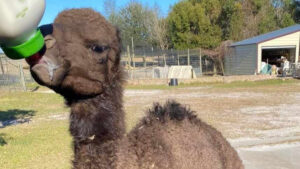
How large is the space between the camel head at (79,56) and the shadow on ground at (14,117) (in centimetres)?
833

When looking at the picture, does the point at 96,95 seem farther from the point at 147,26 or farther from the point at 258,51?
the point at 147,26

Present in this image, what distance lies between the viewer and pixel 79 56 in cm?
178

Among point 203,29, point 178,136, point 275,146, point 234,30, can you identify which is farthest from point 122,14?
point 178,136

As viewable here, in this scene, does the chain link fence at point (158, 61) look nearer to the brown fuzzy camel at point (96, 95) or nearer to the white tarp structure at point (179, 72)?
the white tarp structure at point (179, 72)

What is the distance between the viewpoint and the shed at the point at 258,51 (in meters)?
23.8

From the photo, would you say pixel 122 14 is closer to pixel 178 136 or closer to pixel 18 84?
pixel 18 84

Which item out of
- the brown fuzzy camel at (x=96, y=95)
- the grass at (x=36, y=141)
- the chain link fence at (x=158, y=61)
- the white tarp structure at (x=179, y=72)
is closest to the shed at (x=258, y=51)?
the chain link fence at (x=158, y=61)

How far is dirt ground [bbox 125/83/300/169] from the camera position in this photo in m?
5.62

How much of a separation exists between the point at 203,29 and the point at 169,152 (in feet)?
98.0

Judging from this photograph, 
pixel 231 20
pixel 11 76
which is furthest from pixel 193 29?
pixel 11 76

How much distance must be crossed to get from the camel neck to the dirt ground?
354 centimetres

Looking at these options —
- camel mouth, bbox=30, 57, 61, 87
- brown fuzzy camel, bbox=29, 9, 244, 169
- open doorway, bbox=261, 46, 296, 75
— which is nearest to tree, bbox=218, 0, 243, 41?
open doorway, bbox=261, 46, 296, 75

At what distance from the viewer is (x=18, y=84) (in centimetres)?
1973

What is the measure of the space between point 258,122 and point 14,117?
8.05m
